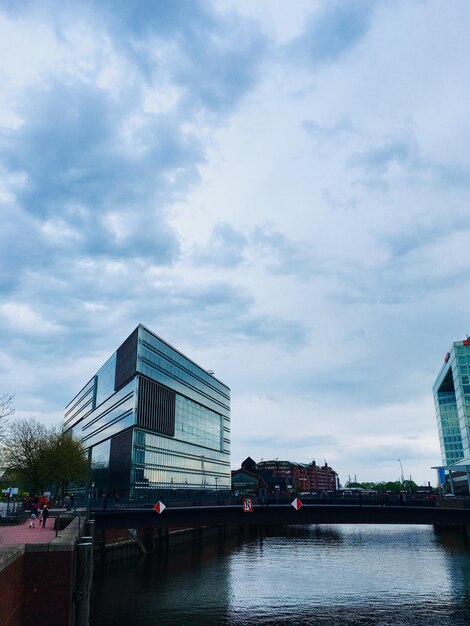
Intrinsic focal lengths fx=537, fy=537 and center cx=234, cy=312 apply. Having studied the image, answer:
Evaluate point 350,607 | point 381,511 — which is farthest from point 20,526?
point 381,511

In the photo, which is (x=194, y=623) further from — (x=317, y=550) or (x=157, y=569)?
(x=317, y=550)

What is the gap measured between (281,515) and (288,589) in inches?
270

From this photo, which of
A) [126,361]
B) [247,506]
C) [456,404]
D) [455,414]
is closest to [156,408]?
[126,361]

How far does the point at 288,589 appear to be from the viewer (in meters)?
44.5

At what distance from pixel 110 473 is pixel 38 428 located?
24.7m

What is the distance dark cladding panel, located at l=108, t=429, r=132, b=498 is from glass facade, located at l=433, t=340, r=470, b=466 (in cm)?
6974

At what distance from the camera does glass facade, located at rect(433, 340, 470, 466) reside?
120625mm

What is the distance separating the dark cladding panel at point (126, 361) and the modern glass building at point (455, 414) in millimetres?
70253

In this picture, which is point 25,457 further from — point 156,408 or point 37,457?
point 156,408

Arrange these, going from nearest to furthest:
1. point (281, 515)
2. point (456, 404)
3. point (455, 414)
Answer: point (281, 515) → point (456, 404) → point (455, 414)

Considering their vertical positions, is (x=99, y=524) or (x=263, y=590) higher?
(x=99, y=524)

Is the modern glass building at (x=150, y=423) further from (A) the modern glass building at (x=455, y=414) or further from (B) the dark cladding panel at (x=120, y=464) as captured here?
(A) the modern glass building at (x=455, y=414)

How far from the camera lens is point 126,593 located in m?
43.1

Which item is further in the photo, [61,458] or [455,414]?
[455,414]
